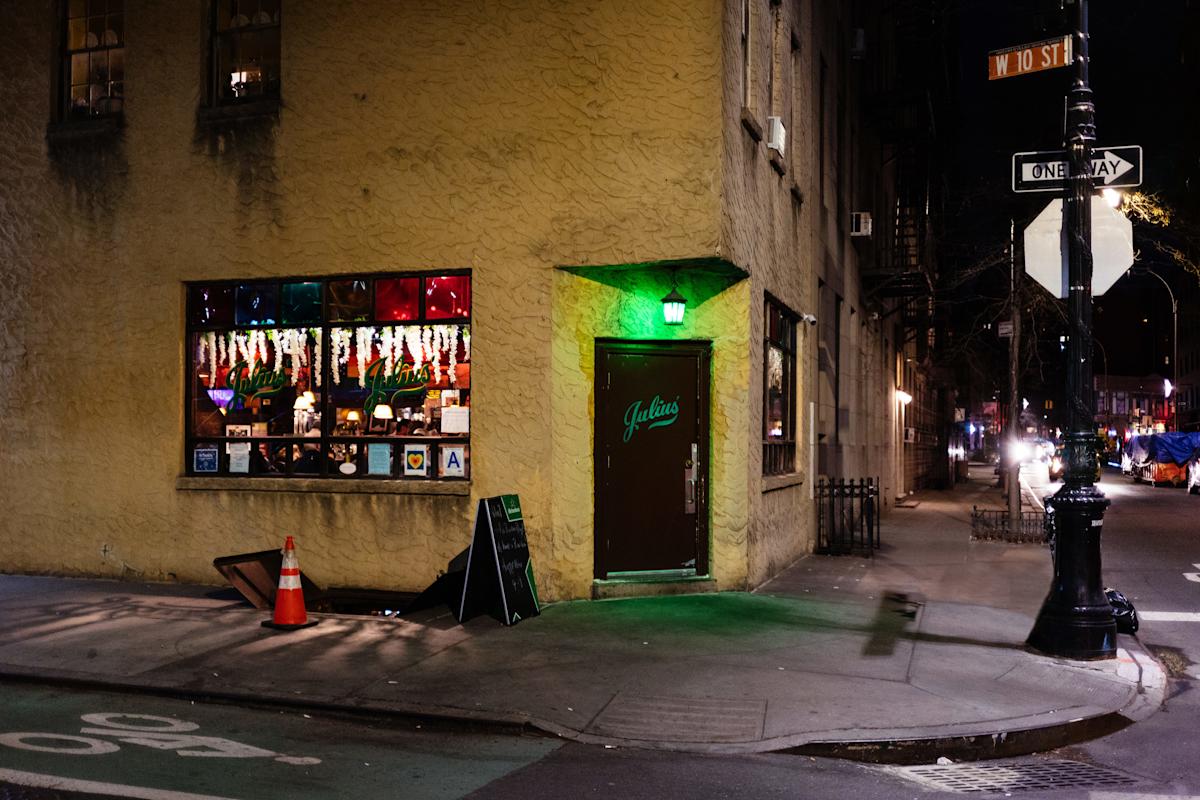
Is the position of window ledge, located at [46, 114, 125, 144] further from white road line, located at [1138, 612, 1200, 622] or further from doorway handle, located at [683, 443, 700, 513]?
white road line, located at [1138, 612, 1200, 622]

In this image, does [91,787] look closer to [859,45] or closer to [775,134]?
[775,134]

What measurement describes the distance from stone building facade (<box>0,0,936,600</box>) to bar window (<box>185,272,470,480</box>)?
48 mm

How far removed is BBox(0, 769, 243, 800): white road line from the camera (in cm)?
516

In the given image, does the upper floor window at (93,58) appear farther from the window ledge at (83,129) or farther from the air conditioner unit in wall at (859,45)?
the air conditioner unit in wall at (859,45)

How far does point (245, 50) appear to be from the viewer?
12.3 meters

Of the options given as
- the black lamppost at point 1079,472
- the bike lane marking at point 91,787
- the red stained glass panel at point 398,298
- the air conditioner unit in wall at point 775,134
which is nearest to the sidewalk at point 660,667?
the black lamppost at point 1079,472

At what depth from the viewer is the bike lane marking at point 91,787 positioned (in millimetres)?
5164

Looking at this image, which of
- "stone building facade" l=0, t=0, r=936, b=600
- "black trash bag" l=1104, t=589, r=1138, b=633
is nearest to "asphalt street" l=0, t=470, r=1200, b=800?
"black trash bag" l=1104, t=589, r=1138, b=633

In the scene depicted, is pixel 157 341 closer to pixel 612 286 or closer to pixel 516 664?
pixel 612 286

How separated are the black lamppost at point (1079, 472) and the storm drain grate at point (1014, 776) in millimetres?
2672

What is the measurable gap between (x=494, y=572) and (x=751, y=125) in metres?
5.70

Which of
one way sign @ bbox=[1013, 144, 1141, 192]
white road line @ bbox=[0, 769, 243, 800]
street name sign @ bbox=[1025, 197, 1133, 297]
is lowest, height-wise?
white road line @ bbox=[0, 769, 243, 800]

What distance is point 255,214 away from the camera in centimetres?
1202

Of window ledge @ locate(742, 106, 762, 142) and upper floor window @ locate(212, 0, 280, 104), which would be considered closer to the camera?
window ledge @ locate(742, 106, 762, 142)
